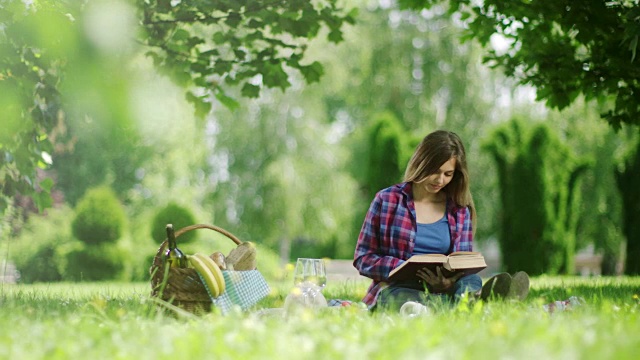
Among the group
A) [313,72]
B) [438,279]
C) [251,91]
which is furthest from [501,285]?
[251,91]

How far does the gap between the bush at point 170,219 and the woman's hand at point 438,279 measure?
285 inches

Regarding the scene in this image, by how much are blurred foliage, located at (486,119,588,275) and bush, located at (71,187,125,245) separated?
5.91 metres

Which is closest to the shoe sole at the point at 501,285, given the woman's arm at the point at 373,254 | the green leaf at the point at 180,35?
the woman's arm at the point at 373,254

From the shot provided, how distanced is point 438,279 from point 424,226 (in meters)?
0.50

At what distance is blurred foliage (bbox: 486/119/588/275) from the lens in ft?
38.5

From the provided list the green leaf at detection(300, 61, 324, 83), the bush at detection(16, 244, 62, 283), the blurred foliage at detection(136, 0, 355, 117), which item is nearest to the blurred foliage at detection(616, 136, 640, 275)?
the blurred foliage at detection(136, 0, 355, 117)

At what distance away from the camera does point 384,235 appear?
4723 millimetres

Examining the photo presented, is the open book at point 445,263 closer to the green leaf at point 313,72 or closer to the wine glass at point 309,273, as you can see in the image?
the wine glass at point 309,273

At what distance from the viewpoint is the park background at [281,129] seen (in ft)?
19.0

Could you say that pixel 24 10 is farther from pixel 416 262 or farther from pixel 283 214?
pixel 283 214

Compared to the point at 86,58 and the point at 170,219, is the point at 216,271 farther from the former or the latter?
the point at 170,219

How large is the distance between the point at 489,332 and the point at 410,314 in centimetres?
111

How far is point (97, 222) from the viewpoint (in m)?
11.6

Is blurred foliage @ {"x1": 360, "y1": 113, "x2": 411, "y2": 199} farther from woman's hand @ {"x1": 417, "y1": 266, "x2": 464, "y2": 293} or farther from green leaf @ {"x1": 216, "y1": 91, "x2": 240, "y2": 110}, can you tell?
woman's hand @ {"x1": 417, "y1": 266, "x2": 464, "y2": 293}
